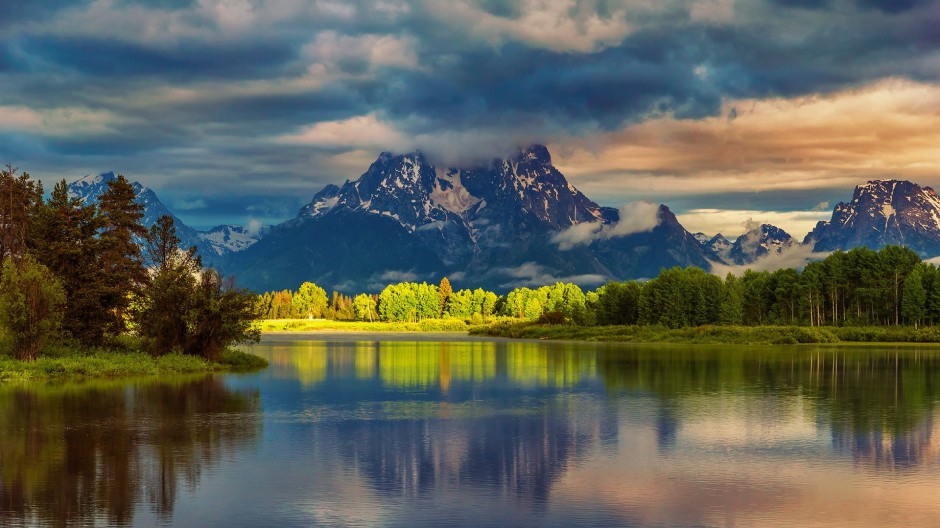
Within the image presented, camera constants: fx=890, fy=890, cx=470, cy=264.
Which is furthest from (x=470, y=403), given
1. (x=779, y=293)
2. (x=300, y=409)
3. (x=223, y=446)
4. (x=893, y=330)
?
(x=779, y=293)

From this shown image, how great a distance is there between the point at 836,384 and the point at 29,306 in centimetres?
6094

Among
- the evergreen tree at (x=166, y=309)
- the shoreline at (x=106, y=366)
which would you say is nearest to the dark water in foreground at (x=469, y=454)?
the shoreline at (x=106, y=366)

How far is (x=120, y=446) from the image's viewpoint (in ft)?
117

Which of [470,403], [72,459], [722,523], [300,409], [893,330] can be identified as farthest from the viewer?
[893,330]

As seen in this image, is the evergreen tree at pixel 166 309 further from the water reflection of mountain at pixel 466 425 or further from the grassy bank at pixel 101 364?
the water reflection of mountain at pixel 466 425

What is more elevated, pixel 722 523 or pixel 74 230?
pixel 74 230

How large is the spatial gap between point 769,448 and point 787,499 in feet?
32.3

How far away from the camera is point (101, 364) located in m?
72.1

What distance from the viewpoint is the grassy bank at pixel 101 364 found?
220ft

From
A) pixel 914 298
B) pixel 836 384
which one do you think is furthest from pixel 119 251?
pixel 914 298

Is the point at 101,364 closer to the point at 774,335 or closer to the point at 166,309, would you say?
the point at 166,309

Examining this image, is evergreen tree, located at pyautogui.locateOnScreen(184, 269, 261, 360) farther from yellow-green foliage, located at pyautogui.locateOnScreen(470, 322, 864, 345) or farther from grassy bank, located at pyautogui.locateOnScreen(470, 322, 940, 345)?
yellow-green foliage, located at pyautogui.locateOnScreen(470, 322, 864, 345)

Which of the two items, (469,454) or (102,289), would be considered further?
(102,289)

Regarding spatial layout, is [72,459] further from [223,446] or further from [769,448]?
[769,448]
